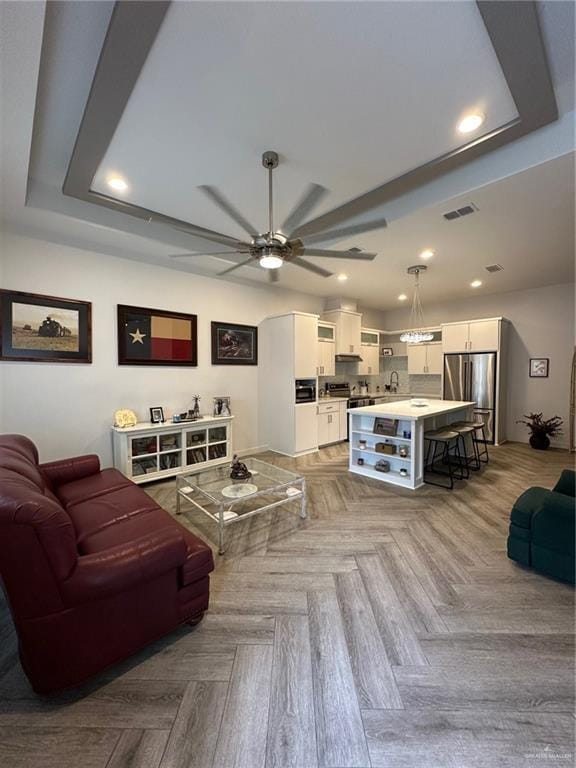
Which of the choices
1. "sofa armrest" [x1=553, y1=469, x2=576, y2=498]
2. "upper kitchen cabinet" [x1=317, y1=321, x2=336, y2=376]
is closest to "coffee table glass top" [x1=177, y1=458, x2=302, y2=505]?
"sofa armrest" [x1=553, y1=469, x2=576, y2=498]

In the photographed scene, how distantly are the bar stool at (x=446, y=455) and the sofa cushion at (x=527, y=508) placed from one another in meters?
1.32

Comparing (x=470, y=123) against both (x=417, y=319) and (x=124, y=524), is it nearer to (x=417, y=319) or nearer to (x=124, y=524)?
(x=124, y=524)

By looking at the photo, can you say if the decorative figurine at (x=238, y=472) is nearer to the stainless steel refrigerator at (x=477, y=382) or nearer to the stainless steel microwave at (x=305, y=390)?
the stainless steel microwave at (x=305, y=390)

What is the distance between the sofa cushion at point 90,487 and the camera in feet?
7.81

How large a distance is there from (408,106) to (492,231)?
210 cm

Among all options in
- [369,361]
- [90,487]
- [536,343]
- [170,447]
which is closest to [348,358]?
[369,361]

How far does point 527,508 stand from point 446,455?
6.68 ft

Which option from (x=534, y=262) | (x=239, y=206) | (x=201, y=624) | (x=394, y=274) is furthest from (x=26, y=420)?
(x=534, y=262)

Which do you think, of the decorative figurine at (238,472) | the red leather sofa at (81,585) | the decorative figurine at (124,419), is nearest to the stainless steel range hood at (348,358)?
the decorative figurine at (238,472)

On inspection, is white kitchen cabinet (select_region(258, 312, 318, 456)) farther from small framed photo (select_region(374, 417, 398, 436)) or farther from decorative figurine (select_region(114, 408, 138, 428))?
decorative figurine (select_region(114, 408, 138, 428))

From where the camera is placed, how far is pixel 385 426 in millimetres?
3904

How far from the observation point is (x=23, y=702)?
1331mm

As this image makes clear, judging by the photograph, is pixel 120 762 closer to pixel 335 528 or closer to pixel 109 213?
pixel 335 528

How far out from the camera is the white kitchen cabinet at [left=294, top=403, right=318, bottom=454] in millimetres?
5027
